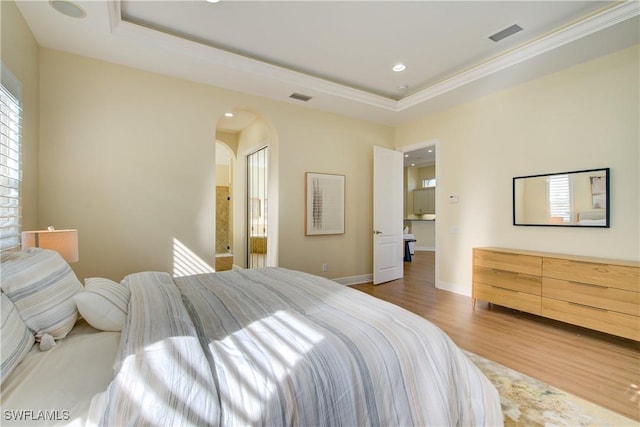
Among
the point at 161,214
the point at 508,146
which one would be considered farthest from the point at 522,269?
the point at 161,214

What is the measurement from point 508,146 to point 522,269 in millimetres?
1631

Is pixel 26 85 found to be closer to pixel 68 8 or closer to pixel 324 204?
pixel 68 8

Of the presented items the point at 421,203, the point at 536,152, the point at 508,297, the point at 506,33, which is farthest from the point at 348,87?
the point at 421,203

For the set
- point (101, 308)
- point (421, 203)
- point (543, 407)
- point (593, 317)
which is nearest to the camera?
point (101, 308)

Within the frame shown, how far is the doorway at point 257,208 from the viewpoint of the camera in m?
5.17

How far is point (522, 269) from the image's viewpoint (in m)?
3.22

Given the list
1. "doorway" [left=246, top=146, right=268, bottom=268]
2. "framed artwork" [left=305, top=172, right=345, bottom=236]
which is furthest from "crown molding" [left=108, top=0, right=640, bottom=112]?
"doorway" [left=246, top=146, right=268, bottom=268]

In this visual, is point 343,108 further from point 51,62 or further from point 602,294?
point 602,294

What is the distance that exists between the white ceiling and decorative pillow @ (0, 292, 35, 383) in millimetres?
2414

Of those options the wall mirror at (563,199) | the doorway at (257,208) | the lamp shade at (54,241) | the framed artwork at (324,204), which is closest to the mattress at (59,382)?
the lamp shade at (54,241)

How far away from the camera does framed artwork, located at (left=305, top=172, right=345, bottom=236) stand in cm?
445

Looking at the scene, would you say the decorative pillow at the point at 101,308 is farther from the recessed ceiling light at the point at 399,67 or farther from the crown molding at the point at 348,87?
the recessed ceiling light at the point at 399,67

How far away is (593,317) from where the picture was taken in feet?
8.80

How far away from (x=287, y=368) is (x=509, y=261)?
10.8 feet
